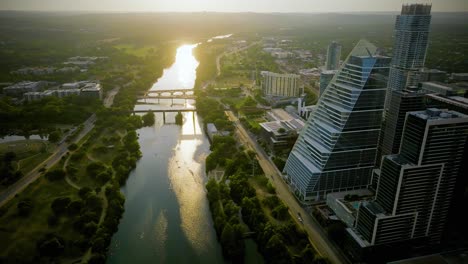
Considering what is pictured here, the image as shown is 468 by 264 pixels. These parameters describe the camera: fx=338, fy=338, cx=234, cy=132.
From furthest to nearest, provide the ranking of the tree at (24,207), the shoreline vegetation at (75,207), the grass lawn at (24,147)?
the grass lawn at (24,147) < the tree at (24,207) < the shoreline vegetation at (75,207)

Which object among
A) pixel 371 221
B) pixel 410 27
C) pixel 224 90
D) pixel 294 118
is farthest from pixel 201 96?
pixel 371 221

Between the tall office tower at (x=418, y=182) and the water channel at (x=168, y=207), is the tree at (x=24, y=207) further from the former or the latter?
the tall office tower at (x=418, y=182)

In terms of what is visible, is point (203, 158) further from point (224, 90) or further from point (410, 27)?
point (410, 27)

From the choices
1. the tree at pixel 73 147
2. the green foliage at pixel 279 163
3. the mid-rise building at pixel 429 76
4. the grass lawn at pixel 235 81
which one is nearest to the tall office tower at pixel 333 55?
the grass lawn at pixel 235 81

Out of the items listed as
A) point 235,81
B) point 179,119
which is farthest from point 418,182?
point 235,81

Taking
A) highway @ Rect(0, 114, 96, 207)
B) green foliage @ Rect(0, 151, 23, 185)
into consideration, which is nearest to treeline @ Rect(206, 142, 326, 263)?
highway @ Rect(0, 114, 96, 207)

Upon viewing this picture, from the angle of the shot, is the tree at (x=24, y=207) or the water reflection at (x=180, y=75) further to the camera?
the water reflection at (x=180, y=75)
